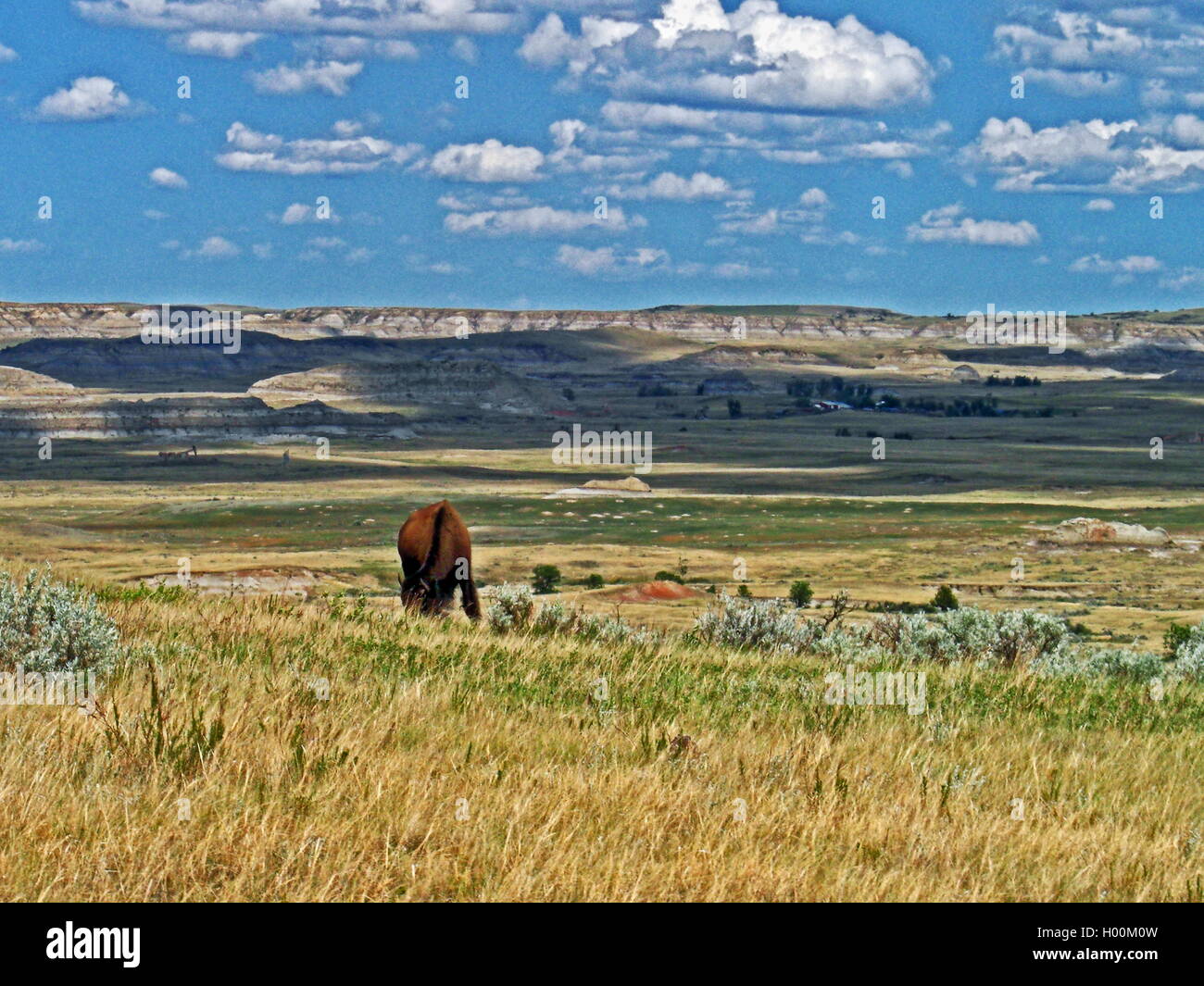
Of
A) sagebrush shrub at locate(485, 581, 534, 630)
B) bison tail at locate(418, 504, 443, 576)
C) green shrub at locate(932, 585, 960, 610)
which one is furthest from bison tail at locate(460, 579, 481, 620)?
green shrub at locate(932, 585, 960, 610)

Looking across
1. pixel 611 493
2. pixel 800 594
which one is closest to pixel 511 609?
pixel 800 594

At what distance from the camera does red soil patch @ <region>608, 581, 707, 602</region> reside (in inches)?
2063

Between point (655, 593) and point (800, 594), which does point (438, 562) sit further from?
point (800, 594)

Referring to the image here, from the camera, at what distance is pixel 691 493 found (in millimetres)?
109562

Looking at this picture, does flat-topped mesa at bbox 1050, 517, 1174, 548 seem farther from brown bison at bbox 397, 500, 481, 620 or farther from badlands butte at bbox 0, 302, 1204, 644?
brown bison at bbox 397, 500, 481, 620

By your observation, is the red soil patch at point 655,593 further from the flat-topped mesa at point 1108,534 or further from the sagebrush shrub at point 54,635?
the sagebrush shrub at point 54,635

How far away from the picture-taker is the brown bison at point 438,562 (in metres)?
18.0

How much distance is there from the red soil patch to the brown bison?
1262 inches

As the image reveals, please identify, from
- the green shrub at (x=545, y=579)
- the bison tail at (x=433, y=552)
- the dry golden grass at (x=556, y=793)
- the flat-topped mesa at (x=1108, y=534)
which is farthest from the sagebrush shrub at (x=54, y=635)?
the flat-topped mesa at (x=1108, y=534)

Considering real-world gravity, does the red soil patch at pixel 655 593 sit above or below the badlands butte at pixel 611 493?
below

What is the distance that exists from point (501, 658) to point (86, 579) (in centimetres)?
547

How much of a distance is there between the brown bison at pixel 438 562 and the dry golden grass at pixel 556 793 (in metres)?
9.33

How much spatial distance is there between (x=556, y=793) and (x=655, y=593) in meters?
48.3

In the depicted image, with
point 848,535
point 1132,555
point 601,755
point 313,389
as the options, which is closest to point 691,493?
point 848,535
